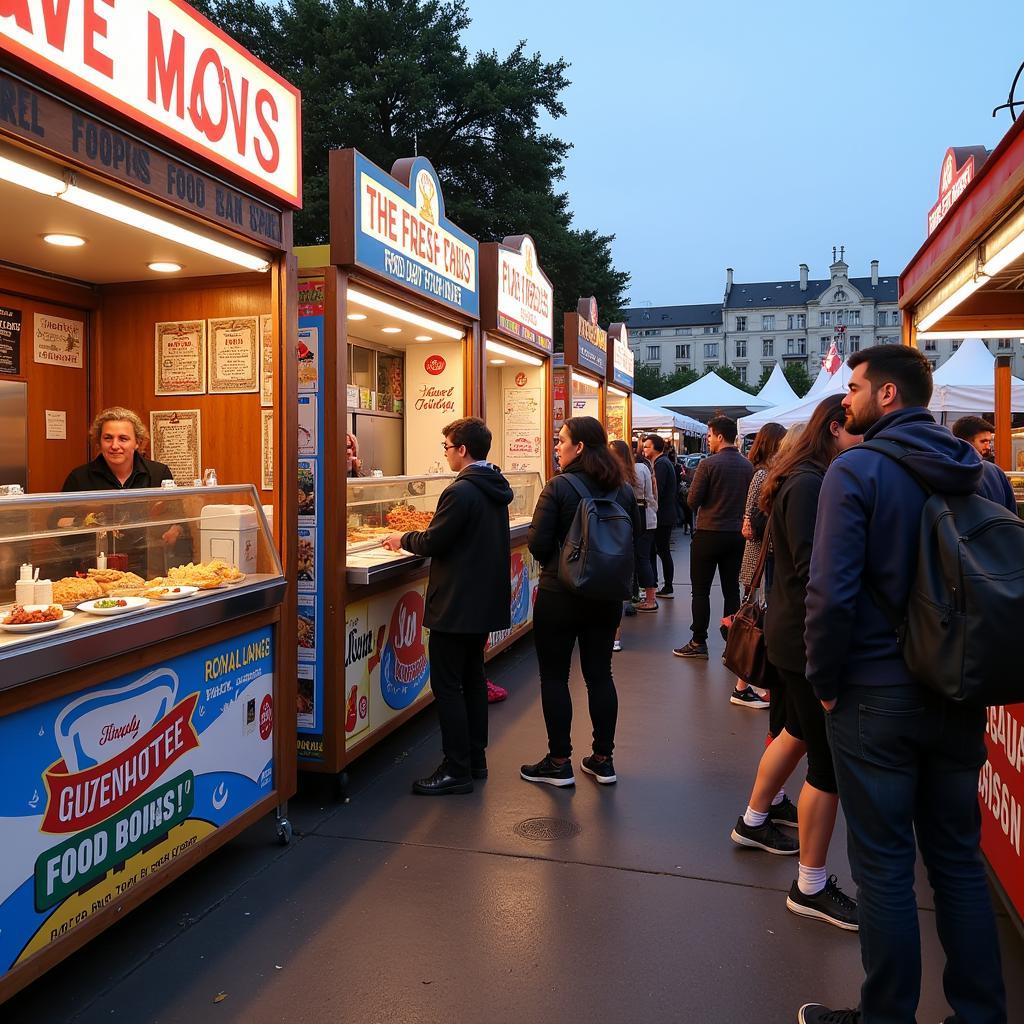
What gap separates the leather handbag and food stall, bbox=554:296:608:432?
6.26 metres

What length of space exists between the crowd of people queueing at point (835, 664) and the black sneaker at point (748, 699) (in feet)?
4.75

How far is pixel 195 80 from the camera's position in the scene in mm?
3229

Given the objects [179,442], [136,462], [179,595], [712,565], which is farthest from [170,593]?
[712,565]

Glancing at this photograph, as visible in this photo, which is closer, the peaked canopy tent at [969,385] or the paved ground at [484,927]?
the paved ground at [484,927]

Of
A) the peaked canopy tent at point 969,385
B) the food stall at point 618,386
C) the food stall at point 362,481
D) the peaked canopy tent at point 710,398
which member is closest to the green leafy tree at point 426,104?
the peaked canopy tent at point 710,398

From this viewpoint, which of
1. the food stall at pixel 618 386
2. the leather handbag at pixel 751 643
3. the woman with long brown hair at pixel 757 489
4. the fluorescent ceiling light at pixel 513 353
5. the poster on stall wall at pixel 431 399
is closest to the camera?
the leather handbag at pixel 751 643

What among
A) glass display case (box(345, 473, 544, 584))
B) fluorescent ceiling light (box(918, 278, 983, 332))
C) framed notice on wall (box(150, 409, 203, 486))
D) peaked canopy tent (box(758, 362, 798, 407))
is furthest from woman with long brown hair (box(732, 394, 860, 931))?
peaked canopy tent (box(758, 362, 798, 407))

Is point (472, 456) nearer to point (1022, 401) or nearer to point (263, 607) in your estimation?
point (263, 607)

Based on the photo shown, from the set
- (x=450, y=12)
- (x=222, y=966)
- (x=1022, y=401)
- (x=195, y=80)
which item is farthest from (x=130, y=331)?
(x=450, y=12)

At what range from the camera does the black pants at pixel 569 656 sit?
440 centimetres

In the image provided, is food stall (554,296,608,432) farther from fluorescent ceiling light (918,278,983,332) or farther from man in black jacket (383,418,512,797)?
man in black jacket (383,418,512,797)

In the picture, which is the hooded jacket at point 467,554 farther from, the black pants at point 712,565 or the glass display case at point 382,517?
the black pants at point 712,565

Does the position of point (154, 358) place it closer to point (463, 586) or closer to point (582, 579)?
point (463, 586)

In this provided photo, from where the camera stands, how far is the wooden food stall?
2619 mm
